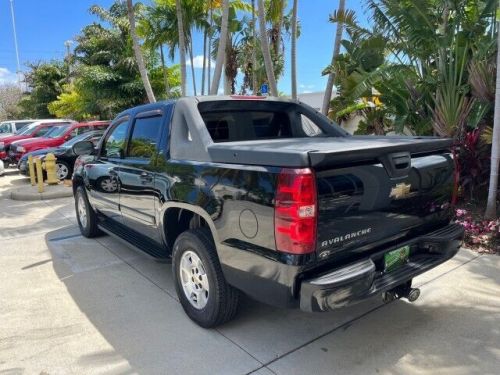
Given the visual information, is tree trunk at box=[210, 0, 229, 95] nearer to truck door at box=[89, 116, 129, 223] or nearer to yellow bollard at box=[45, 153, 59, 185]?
yellow bollard at box=[45, 153, 59, 185]

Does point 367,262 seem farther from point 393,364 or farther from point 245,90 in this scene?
point 245,90

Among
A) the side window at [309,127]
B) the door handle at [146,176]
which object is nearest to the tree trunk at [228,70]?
the side window at [309,127]

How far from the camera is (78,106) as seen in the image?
23.5 meters

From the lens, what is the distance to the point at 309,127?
15.2 feet

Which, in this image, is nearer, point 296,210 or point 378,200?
point 296,210

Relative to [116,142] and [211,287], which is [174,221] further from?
[116,142]

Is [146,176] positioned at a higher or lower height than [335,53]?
lower

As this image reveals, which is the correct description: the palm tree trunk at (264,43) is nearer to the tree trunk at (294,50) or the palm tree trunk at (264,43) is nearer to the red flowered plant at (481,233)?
the tree trunk at (294,50)

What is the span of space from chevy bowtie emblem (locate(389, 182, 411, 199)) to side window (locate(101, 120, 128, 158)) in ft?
10.1

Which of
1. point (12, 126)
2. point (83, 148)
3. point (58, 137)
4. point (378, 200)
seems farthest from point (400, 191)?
point (12, 126)

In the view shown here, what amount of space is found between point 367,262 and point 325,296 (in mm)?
429

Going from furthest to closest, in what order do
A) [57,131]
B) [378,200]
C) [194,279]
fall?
[57,131], [194,279], [378,200]

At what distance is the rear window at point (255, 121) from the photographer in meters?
3.99

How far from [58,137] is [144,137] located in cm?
1155
